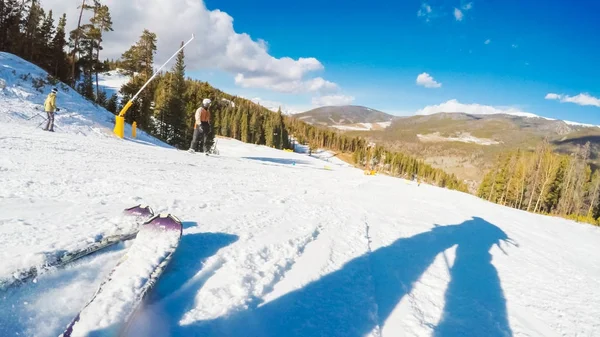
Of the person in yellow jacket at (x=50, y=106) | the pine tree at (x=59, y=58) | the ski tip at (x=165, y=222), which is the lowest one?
the ski tip at (x=165, y=222)

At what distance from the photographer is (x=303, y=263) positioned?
3934mm

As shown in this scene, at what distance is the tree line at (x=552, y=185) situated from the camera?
2323 inches

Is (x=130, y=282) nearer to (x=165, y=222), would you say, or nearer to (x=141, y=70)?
(x=165, y=222)

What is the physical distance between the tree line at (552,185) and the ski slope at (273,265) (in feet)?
211

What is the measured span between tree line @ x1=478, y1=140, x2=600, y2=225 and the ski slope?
64.3 m

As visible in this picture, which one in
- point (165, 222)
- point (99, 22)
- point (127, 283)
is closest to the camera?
point (127, 283)

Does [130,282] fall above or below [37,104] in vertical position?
below

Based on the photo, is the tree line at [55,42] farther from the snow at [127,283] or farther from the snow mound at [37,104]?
the snow at [127,283]

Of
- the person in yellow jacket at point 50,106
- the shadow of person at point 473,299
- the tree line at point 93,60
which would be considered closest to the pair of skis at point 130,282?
the shadow of person at point 473,299

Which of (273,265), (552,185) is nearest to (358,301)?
(273,265)

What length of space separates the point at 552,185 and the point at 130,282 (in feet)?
257

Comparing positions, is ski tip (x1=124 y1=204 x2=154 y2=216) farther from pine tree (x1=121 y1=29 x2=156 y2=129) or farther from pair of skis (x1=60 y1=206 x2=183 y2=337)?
pine tree (x1=121 y1=29 x2=156 y2=129)

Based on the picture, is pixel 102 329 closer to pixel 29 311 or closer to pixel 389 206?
pixel 29 311

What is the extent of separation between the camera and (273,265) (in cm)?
364
